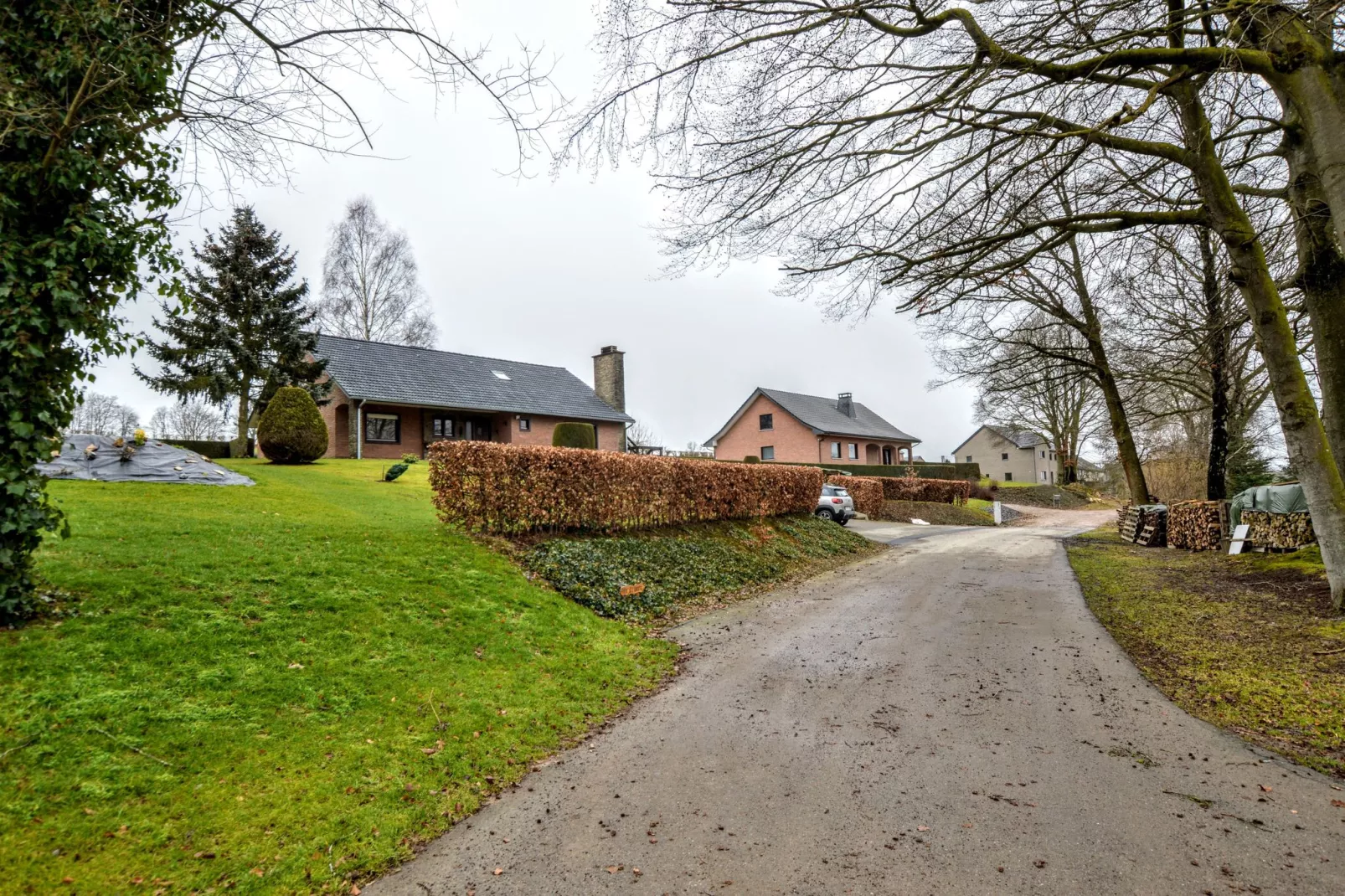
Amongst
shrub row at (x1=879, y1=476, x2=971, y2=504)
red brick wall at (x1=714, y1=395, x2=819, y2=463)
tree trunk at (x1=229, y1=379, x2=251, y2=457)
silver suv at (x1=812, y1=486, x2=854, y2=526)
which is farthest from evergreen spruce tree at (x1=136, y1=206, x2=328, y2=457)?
red brick wall at (x1=714, y1=395, x2=819, y2=463)

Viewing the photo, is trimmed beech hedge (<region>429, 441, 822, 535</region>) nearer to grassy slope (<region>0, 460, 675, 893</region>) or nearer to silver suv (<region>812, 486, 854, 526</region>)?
grassy slope (<region>0, 460, 675, 893</region>)

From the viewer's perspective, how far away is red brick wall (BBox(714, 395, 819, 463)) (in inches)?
1559

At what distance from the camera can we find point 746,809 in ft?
11.0

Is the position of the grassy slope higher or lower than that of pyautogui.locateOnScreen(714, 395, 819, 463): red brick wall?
lower

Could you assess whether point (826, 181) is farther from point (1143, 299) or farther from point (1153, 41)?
point (1143, 299)

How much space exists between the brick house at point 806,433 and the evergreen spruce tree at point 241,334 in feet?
86.6

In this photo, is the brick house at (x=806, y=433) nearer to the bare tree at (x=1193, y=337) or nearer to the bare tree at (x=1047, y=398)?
the bare tree at (x=1047, y=398)

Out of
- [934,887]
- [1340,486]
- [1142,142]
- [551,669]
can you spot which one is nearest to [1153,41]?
[1142,142]

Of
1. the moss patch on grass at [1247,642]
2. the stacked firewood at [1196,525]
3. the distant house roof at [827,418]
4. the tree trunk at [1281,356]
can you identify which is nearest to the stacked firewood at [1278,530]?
the moss patch on grass at [1247,642]

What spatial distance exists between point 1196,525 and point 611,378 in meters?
25.7

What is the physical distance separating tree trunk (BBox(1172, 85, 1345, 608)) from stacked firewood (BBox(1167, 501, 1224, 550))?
833 centimetres

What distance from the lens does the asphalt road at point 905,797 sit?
2.75m

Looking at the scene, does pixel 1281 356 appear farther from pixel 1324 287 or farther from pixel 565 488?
pixel 565 488

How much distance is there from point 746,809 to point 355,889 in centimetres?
185
